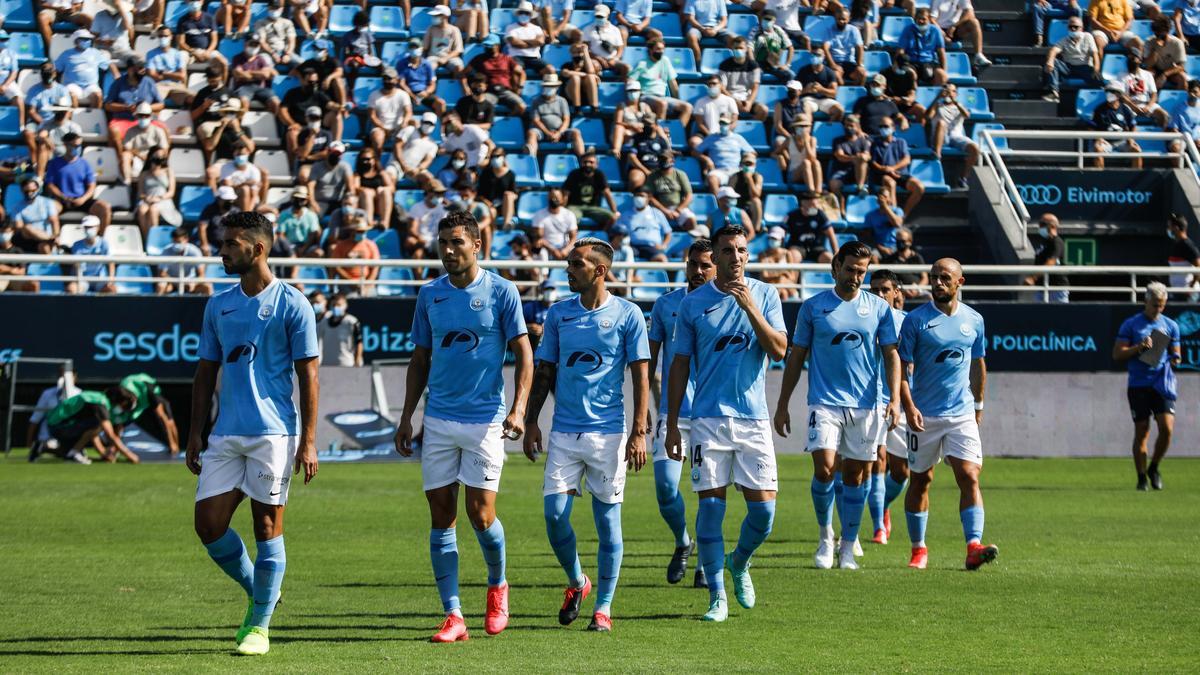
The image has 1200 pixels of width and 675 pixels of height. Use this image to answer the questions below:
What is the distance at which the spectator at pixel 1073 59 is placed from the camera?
31.8 meters

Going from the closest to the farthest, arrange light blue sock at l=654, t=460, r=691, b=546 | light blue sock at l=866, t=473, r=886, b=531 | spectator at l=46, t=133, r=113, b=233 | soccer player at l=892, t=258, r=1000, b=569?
light blue sock at l=654, t=460, r=691, b=546
soccer player at l=892, t=258, r=1000, b=569
light blue sock at l=866, t=473, r=886, b=531
spectator at l=46, t=133, r=113, b=233

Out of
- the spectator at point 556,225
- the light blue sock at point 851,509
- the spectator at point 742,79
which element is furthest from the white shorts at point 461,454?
the spectator at point 742,79

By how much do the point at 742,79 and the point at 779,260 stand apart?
5511mm

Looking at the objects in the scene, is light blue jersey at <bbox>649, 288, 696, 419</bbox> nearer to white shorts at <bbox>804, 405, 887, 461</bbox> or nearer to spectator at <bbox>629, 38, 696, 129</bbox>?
white shorts at <bbox>804, 405, 887, 461</bbox>

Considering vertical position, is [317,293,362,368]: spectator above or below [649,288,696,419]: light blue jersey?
below

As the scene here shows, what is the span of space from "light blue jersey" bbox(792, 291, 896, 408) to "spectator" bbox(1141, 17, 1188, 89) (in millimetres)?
21852

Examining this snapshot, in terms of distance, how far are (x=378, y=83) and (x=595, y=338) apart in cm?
1976

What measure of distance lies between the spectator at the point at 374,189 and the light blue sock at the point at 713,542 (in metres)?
16.3

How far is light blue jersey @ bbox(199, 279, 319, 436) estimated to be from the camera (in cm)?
854

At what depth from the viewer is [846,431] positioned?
12.4 m

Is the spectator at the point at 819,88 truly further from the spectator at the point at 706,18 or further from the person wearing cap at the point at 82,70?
the person wearing cap at the point at 82,70

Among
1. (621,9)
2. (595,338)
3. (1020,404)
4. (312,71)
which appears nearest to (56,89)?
(312,71)

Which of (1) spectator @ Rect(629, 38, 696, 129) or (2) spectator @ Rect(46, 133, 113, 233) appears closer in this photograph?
(2) spectator @ Rect(46, 133, 113, 233)

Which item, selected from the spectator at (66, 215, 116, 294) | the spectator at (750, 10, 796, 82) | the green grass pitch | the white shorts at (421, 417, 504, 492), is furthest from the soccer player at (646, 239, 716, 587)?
the spectator at (750, 10, 796, 82)
